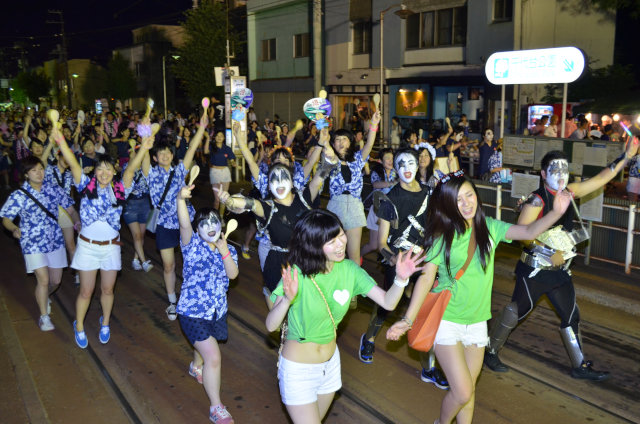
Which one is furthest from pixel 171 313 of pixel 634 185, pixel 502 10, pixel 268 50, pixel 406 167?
pixel 268 50

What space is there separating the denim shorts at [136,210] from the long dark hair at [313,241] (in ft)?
22.0

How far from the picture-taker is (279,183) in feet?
18.8

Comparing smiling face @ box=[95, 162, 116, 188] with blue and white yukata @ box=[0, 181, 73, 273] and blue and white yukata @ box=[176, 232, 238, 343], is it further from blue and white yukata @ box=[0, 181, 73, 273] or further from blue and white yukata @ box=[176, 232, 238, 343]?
blue and white yukata @ box=[176, 232, 238, 343]

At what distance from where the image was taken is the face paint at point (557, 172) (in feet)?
17.7

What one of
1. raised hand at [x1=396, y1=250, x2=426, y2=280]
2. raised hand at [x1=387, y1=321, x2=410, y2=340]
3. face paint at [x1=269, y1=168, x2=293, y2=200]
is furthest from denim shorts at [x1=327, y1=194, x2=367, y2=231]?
raised hand at [x1=396, y1=250, x2=426, y2=280]

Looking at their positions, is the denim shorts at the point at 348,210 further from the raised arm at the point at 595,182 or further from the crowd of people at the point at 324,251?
the raised arm at the point at 595,182

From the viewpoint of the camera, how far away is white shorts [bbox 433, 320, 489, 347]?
4.29 metres

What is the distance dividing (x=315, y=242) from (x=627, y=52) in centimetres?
3015

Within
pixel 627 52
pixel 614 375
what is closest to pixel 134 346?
pixel 614 375

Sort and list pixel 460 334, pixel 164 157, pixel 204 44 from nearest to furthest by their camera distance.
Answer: pixel 460 334, pixel 164 157, pixel 204 44

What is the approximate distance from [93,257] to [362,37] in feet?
90.5

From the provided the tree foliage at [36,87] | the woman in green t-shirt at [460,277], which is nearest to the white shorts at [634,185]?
the woman in green t-shirt at [460,277]

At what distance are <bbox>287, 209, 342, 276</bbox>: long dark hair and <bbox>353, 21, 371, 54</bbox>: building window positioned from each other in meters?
29.1

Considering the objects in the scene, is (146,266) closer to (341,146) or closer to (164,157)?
(164,157)
